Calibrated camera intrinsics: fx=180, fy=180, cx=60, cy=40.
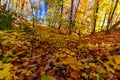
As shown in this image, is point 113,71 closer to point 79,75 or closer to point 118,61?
point 118,61

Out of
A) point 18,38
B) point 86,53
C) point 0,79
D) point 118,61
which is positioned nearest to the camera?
point 0,79

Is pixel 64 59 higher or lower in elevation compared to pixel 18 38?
lower

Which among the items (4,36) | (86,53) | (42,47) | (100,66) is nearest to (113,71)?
(100,66)

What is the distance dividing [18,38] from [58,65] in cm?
241

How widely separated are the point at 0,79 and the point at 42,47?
78.8 inches

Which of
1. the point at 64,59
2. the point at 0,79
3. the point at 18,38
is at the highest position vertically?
the point at 18,38

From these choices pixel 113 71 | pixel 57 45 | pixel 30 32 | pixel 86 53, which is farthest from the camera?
pixel 30 32

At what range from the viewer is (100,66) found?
3949mm

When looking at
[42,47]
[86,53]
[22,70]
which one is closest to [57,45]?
[42,47]

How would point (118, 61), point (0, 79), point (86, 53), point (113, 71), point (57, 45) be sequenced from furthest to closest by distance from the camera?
point (57, 45) → point (86, 53) → point (118, 61) → point (113, 71) → point (0, 79)

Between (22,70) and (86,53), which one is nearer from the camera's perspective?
(22,70)

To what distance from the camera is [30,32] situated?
675 cm

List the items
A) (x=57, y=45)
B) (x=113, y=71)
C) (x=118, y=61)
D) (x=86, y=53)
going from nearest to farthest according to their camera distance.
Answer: (x=113, y=71)
(x=118, y=61)
(x=86, y=53)
(x=57, y=45)

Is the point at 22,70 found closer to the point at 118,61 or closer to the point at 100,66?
the point at 100,66
